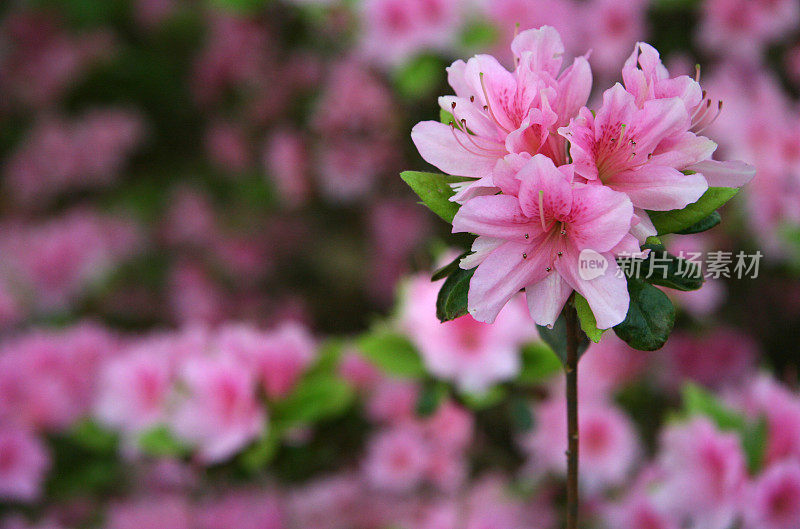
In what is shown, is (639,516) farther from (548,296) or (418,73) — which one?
(418,73)

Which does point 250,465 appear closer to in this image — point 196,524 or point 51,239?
point 196,524

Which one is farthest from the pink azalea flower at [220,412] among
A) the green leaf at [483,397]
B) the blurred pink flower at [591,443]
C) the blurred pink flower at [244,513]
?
the blurred pink flower at [591,443]

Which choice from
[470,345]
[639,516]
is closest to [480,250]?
[470,345]

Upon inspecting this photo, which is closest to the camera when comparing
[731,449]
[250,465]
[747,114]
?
[731,449]

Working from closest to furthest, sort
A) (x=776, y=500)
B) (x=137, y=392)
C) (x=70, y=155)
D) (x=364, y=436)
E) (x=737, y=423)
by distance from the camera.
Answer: (x=776, y=500)
(x=737, y=423)
(x=137, y=392)
(x=364, y=436)
(x=70, y=155)

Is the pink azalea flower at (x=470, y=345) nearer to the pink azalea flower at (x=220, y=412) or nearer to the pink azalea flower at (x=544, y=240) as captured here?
the pink azalea flower at (x=220, y=412)

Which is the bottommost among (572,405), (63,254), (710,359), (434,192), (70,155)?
(572,405)

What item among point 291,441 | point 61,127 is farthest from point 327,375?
point 61,127

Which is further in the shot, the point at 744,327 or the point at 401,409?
the point at 744,327
